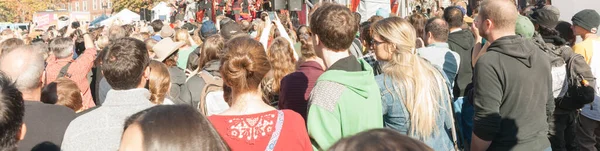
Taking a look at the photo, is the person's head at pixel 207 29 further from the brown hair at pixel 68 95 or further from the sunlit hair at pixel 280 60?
the brown hair at pixel 68 95

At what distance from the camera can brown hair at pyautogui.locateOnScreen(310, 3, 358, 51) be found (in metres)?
3.43

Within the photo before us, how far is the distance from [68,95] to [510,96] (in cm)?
314

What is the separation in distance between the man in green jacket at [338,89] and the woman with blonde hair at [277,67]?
1.36 m

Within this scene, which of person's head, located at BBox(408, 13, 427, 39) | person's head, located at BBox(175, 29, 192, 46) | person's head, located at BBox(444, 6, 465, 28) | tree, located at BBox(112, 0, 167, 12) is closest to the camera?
person's head, located at BBox(444, 6, 465, 28)

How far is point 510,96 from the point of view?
3639 millimetres

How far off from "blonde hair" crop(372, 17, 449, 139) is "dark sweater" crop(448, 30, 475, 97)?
5.48ft

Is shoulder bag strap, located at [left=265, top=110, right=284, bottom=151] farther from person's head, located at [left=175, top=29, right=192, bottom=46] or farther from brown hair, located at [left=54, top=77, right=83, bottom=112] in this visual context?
person's head, located at [left=175, top=29, right=192, bottom=46]

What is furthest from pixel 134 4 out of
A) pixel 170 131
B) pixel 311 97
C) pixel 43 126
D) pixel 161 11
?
pixel 170 131

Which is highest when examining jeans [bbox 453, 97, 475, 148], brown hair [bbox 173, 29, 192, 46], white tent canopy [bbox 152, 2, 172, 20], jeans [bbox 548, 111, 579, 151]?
white tent canopy [bbox 152, 2, 172, 20]

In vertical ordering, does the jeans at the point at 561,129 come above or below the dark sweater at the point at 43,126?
below

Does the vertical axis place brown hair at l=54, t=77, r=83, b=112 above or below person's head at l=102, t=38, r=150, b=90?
below

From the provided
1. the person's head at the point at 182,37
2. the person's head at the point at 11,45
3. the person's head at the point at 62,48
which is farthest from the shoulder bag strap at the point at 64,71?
the person's head at the point at 182,37

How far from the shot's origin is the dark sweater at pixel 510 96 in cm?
362

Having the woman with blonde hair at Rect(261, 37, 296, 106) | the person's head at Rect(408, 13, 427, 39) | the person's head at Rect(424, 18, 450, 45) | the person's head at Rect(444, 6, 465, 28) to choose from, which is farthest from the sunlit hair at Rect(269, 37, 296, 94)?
the person's head at Rect(408, 13, 427, 39)
